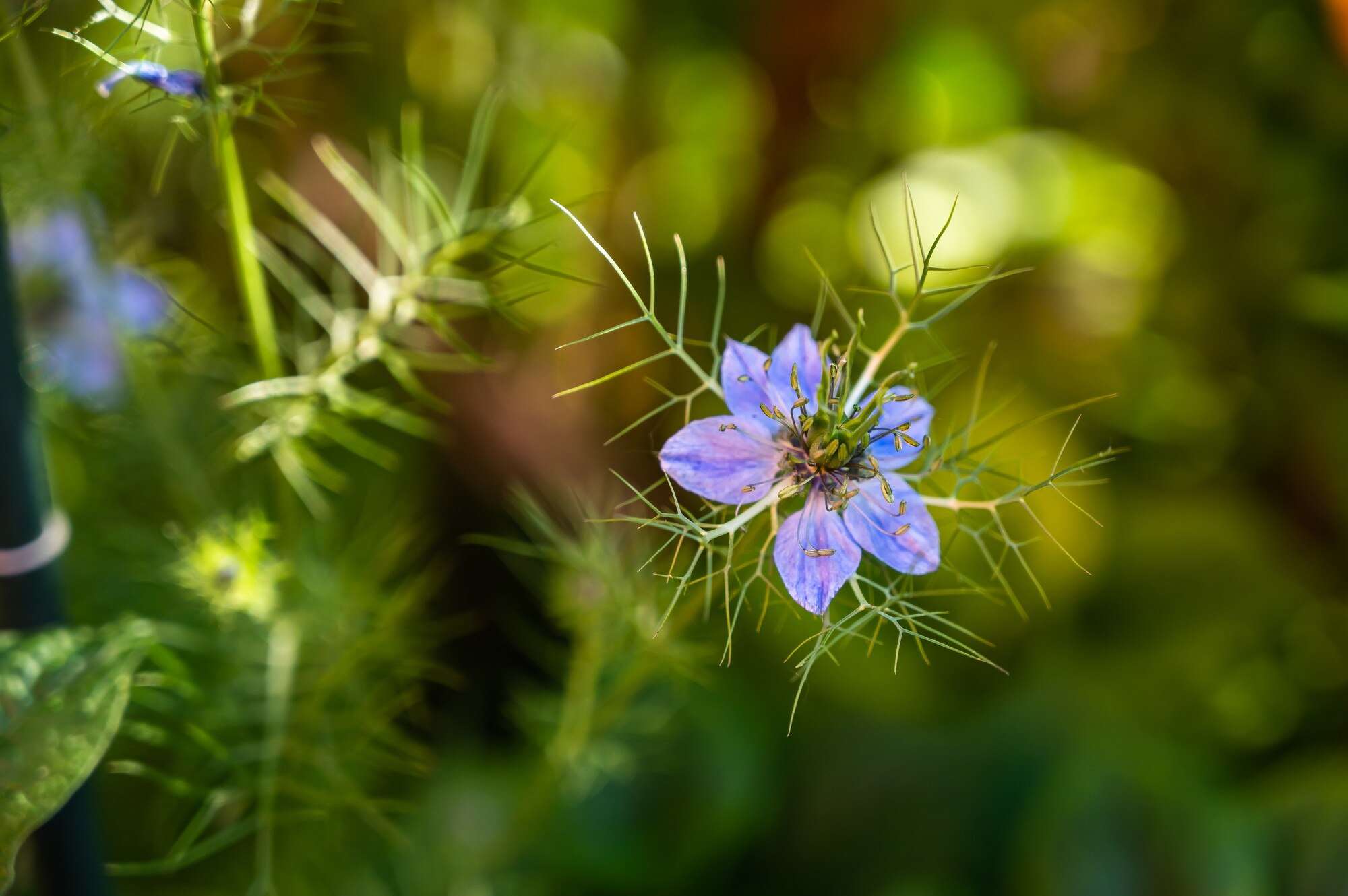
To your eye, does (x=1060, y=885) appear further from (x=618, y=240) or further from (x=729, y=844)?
(x=618, y=240)

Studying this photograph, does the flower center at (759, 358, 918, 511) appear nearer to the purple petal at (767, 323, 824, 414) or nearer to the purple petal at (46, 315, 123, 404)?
the purple petal at (767, 323, 824, 414)

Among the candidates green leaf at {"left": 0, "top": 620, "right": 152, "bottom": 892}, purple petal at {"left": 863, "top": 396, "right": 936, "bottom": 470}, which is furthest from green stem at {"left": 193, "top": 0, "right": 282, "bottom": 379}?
purple petal at {"left": 863, "top": 396, "right": 936, "bottom": 470}

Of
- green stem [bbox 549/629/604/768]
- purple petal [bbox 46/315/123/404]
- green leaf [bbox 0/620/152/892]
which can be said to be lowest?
green stem [bbox 549/629/604/768]

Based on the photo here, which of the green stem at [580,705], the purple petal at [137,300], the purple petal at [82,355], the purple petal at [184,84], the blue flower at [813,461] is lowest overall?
the green stem at [580,705]

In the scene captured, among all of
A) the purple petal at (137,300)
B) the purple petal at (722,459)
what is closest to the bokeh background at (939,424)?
the purple petal at (137,300)

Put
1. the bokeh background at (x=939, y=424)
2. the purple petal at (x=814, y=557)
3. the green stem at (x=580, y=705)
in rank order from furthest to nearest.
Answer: the bokeh background at (x=939, y=424) < the green stem at (x=580, y=705) < the purple petal at (x=814, y=557)

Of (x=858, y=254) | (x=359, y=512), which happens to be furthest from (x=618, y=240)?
(x=359, y=512)

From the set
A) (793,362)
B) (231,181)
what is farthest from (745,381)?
(231,181)

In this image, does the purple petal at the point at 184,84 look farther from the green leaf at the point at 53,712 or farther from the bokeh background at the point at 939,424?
the green leaf at the point at 53,712
